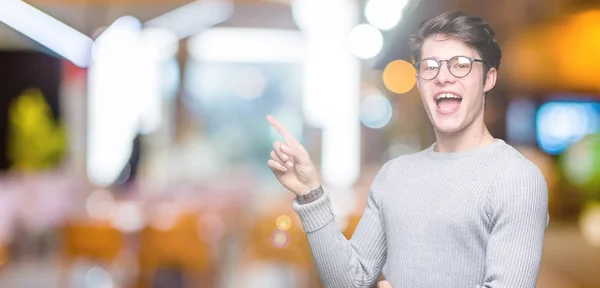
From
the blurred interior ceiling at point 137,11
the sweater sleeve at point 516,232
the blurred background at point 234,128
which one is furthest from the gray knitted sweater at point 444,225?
the blurred interior ceiling at point 137,11

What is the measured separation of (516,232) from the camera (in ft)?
3.68

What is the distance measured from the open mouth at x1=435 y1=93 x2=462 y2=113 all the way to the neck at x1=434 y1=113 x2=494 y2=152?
0.05 metres

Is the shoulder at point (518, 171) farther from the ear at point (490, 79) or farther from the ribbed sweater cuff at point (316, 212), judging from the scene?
the ribbed sweater cuff at point (316, 212)

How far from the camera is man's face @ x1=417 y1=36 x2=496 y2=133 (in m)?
1.19

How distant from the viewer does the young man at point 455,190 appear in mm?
1132

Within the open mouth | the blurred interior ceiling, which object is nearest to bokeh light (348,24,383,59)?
the blurred interior ceiling

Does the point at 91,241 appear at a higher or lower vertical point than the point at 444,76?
lower

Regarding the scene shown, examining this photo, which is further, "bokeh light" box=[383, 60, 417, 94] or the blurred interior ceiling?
the blurred interior ceiling

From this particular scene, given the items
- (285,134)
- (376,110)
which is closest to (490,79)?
(285,134)

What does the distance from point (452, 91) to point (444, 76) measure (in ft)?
0.08

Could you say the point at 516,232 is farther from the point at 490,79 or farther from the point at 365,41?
the point at 365,41

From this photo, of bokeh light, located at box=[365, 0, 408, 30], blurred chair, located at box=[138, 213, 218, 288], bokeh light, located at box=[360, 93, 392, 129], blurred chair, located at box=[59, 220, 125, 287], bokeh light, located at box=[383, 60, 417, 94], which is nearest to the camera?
bokeh light, located at box=[365, 0, 408, 30]

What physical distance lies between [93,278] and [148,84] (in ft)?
9.68

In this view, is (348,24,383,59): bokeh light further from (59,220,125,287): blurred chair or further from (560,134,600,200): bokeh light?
(59,220,125,287): blurred chair
